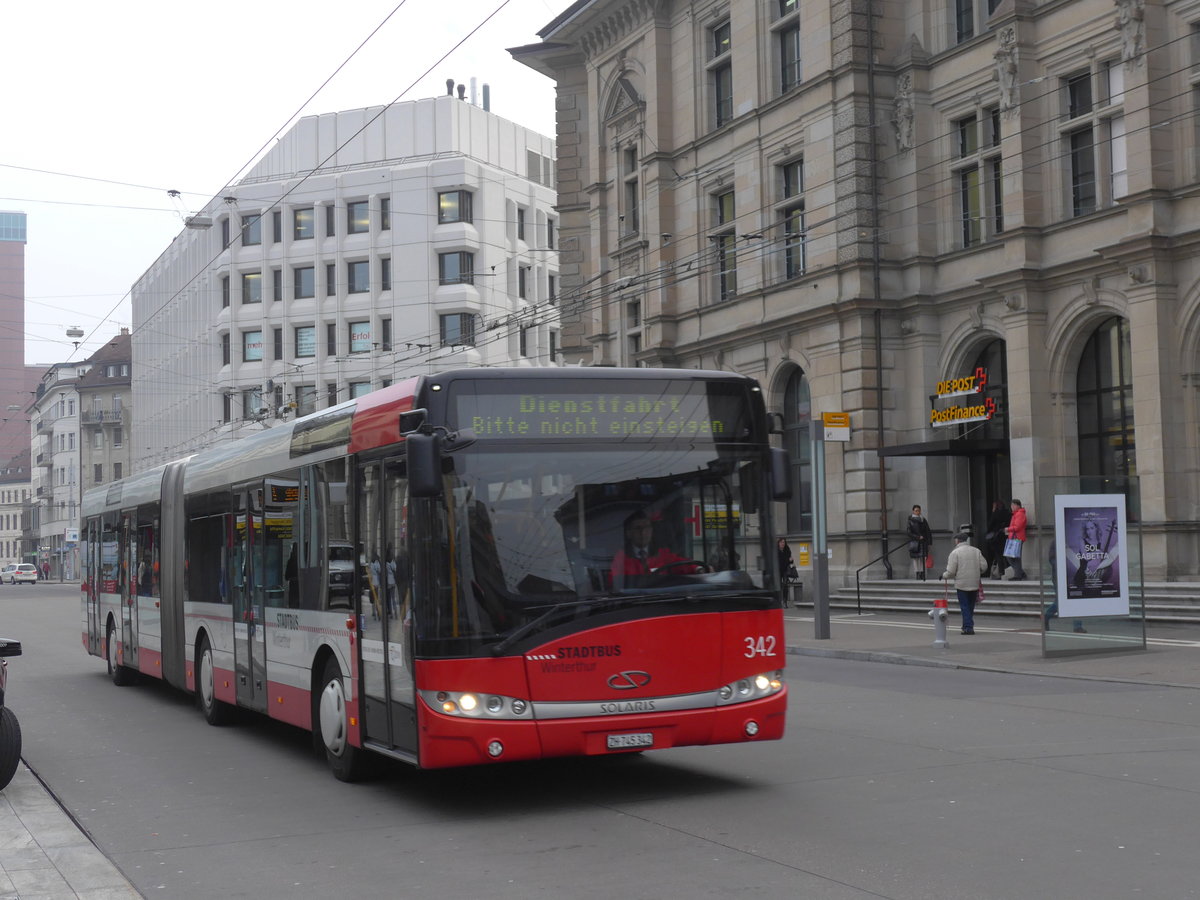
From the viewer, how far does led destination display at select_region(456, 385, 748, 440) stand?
938 cm

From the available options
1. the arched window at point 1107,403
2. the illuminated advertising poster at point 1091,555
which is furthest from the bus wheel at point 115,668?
the arched window at point 1107,403

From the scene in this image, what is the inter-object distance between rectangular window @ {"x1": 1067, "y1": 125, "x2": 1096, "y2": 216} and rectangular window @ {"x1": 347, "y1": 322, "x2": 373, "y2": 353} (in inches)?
1808

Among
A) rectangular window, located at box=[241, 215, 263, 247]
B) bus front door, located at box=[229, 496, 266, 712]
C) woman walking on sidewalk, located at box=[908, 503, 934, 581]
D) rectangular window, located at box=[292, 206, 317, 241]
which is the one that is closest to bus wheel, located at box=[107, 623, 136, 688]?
bus front door, located at box=[229, 496, 266, 712]

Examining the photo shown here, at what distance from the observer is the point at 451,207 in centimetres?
7262

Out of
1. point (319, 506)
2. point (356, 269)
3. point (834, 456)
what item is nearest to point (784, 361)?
point (834, 456)

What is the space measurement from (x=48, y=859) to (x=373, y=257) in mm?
66434

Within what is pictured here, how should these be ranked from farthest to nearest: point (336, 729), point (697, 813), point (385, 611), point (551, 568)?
point (336, 729), point (385, 611), point (551, 568), point (697, 813)

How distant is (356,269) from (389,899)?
226 feet

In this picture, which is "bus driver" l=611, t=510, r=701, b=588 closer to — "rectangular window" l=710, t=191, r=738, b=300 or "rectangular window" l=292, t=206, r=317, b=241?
"rectangular window" l=710, t=191, r=738, b=300

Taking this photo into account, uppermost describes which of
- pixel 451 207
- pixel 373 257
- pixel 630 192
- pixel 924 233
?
pixel 451 207

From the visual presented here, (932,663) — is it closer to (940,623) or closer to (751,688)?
(940,623)

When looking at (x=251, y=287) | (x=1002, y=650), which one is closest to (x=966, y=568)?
(x=1002, y=650)

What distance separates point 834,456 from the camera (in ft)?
120

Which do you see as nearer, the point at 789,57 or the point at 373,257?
the point at 789,57
